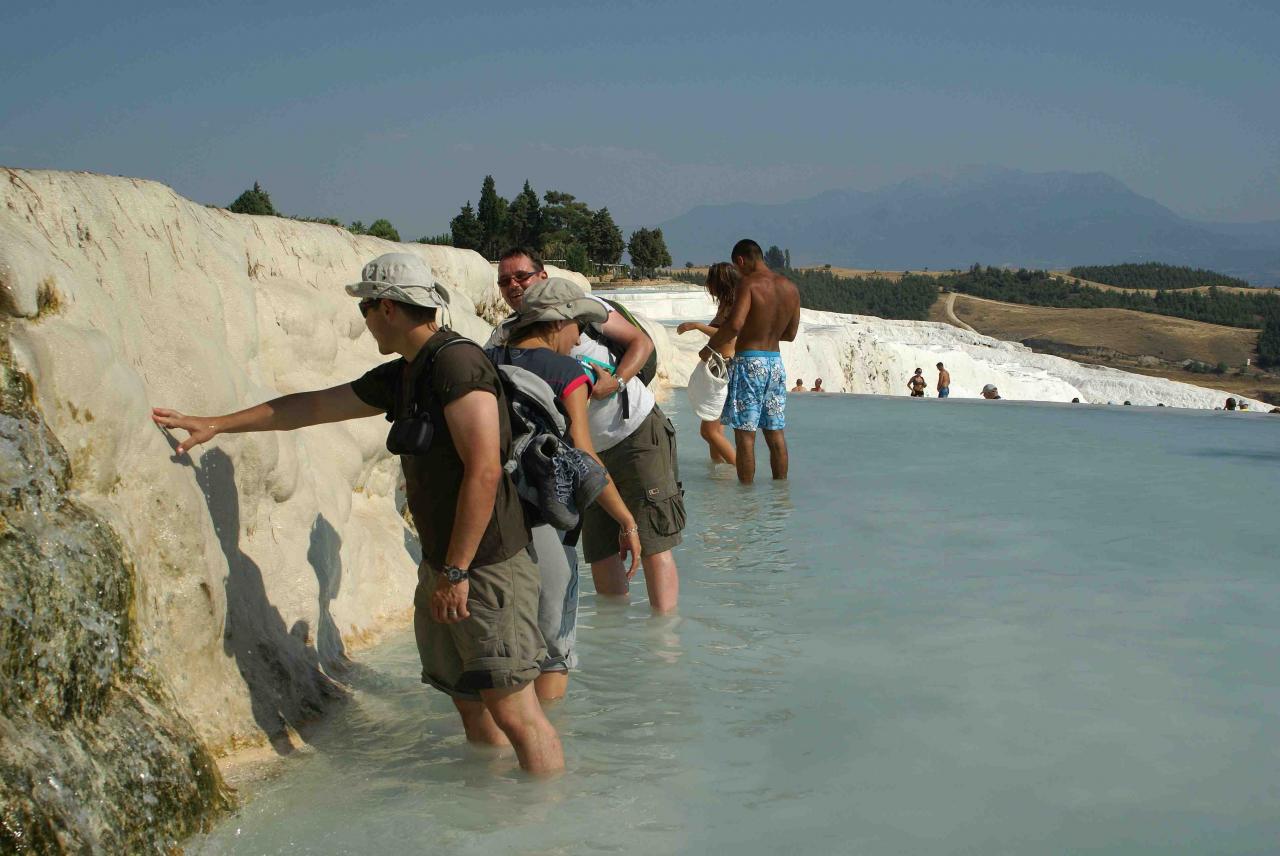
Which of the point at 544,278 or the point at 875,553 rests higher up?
the point at 544,278

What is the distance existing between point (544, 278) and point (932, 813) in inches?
82.1

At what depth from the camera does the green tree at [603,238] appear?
215 feet

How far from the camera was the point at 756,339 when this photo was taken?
27.2 ft

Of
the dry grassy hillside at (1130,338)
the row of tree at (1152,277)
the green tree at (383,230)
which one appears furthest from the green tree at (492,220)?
the row of tree at (1152,277)

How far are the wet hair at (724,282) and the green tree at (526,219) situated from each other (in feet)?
189

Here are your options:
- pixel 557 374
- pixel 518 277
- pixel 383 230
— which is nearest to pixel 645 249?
pixel 383 230

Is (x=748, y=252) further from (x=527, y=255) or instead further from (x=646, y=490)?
(x=527, y=255)

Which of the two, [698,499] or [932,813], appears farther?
[698,499]

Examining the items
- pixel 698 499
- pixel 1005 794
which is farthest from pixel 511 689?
pixel 698 499

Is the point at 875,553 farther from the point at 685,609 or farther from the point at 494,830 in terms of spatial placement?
the point at 494,830

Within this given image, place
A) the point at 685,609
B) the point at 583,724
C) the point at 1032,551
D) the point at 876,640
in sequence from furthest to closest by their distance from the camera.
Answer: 1. the point at 1032,551
2. the point at 685,609
3. the point at 876,640
4. the point at 583,724

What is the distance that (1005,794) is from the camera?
3.41m

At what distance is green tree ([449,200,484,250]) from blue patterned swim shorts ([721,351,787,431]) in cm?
5684

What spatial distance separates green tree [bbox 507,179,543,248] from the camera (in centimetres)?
6575
